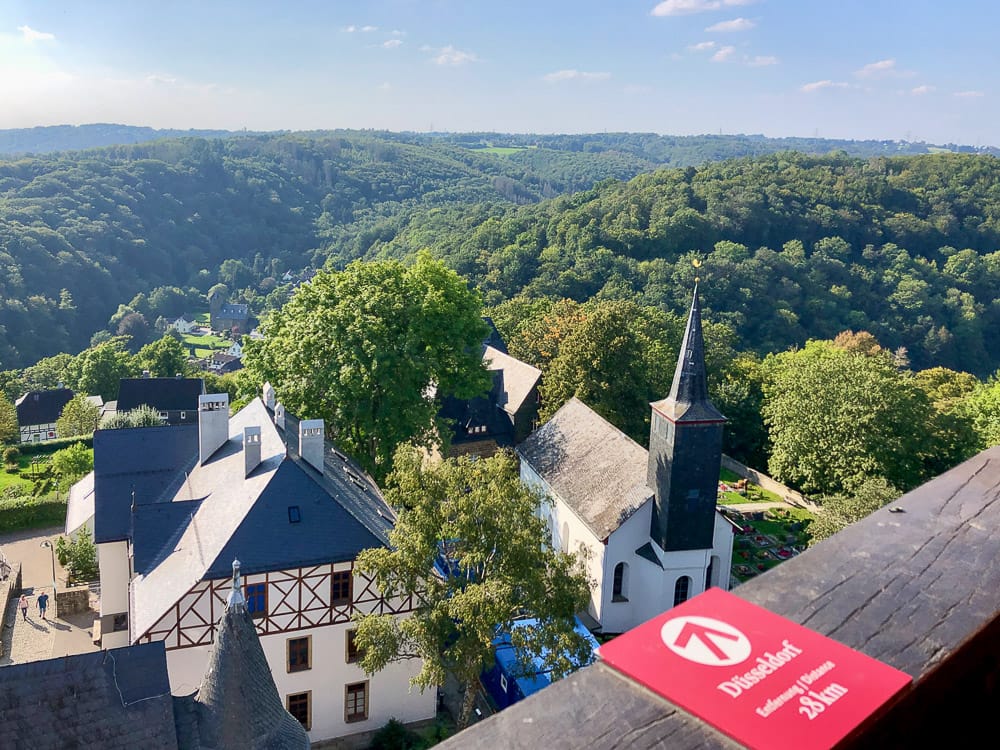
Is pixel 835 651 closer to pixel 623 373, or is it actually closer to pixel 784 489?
pixel 623 373

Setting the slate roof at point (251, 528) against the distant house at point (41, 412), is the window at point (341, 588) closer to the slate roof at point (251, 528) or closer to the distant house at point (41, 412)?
the slate roof at point (251, 528)

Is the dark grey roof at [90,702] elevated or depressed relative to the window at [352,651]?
elevated

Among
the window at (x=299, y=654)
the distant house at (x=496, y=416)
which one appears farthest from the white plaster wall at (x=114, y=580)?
the distant house at (x=496, y=416)

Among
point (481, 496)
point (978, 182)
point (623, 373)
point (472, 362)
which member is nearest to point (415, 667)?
point (481, 496)

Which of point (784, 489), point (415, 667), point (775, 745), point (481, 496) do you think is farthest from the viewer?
point (784, 489)

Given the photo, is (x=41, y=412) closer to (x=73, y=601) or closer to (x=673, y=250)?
(x=73, y=601)

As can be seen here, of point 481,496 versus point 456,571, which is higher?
point 481,496
